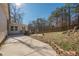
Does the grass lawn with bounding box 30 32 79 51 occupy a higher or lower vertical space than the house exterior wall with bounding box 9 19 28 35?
lower

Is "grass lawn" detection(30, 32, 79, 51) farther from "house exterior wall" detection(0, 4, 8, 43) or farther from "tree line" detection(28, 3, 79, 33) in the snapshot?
"house exterior wall" detection(0, 4, 8, 43)

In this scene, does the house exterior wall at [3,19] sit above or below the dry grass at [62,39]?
above

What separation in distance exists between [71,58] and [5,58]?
72 cm

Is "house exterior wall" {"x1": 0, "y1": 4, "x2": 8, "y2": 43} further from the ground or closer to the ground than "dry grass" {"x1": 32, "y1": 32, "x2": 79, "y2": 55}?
further from the ground

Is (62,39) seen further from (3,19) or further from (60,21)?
(3,19)

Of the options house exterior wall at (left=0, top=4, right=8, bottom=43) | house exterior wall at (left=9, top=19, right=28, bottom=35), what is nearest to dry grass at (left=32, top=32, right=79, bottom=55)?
house exterior wall at (left=9, top=19, right=28, bottom=35)

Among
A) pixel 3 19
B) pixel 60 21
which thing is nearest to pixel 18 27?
→ pixel 3 19

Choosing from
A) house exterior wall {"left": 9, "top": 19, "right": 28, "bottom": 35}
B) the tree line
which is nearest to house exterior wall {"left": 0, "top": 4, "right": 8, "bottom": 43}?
house exterior wall {"left": 9, "top": 19, "right": 28, "bottom": 35}

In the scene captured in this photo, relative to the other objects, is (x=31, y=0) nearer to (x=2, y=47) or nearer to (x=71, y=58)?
(x=2, y=47)

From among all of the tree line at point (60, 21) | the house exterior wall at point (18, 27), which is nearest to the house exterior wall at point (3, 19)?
the house exterior wall at point (18, 27)

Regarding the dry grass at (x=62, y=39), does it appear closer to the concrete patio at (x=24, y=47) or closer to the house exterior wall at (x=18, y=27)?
the concrete patio at (x=24, y=47)

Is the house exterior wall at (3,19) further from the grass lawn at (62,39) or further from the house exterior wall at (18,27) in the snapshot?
the grass lawn at (62,39)

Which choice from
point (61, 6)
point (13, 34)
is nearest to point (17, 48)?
point (13, 34)

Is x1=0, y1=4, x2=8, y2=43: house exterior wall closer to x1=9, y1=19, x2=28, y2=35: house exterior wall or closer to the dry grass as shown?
x1=9, y1=19, x2=28, y2=35: house exterior wall
